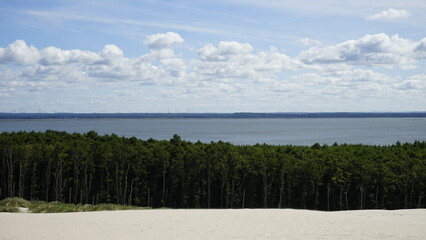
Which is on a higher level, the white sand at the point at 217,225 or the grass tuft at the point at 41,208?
the white sand at the point at 217,225

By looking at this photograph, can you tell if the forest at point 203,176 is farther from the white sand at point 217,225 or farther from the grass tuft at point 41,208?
the white sand at point 217,225

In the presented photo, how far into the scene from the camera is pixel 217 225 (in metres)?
21.0

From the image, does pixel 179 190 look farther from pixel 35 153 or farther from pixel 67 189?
pixel 35 153

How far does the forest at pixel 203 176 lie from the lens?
46.2 metres

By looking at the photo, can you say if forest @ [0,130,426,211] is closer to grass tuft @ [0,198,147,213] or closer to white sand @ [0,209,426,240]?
grass tuft @ [0,198,147,213]

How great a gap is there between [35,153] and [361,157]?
3440 centimetres

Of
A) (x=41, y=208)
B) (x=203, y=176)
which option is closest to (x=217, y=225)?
(x=41, y=208)

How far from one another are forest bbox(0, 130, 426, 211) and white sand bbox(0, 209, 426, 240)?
68.4ft

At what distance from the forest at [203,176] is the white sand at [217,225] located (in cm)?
2086

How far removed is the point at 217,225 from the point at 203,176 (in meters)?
28.6

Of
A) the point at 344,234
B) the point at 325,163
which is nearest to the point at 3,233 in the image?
the point at 344,234

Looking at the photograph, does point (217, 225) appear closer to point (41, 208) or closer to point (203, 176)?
point (41, 208)

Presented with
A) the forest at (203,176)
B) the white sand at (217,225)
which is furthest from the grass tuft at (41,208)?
the forest at (203,176)

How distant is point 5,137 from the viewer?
5300 centimetres
